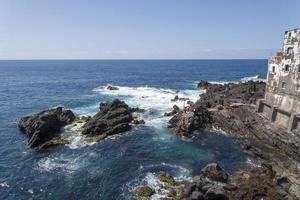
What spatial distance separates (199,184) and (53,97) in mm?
72472

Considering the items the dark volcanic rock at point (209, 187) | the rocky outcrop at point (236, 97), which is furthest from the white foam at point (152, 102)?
the dark volcanic rock at point (209, 187)

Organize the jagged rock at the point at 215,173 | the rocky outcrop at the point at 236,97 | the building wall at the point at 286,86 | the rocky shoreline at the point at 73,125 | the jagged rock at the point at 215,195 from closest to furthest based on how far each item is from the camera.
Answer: the jagged rock at the point at 215,195
the jagged rock at the point at 215,173
the rocky shoreline at the point at 73,125
the building wall at the point at 286,86
the rocky outcrop at the point at 236,97

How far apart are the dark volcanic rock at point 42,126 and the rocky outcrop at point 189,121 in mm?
22090

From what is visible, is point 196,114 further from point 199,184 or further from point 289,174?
point 199,184

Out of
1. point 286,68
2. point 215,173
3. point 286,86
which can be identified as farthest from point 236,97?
point 215,173

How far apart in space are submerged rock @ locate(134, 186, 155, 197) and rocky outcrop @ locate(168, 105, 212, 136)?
67.2 feet

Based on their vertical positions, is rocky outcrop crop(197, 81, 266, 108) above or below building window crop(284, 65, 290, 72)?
below

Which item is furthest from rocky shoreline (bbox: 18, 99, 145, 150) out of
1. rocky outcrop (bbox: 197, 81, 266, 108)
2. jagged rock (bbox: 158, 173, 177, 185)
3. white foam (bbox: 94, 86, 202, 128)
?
rocky outcrop (bbox: 197, 81, 266, 108)

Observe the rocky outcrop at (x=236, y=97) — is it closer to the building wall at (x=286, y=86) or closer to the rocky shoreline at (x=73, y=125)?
the building wall at (x=286, y=86)

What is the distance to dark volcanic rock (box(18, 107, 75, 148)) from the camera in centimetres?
4922

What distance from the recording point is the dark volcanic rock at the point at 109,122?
52719 mm

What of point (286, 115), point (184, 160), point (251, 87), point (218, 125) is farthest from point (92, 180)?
point (251, 87)

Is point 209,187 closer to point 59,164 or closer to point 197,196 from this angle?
point 197,196

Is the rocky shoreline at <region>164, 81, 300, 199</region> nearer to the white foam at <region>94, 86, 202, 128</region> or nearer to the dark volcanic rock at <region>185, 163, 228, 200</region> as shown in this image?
the dark volcanic rock at <region>185, 163, 228, 200</region>
